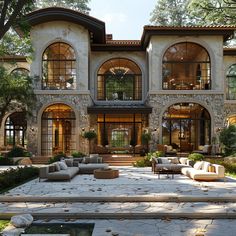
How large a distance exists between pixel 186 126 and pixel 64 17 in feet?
37.2

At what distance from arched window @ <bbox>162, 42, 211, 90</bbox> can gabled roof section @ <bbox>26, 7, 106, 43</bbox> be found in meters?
5.10

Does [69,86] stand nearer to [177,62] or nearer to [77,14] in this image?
[77,14]

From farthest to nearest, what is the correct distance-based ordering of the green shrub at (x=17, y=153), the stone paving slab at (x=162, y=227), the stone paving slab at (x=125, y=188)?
the green shrub at (x=17, y=153)
the stone paving slab at (x=125, y=188)
the stone paving slab at (x=162, y=227)

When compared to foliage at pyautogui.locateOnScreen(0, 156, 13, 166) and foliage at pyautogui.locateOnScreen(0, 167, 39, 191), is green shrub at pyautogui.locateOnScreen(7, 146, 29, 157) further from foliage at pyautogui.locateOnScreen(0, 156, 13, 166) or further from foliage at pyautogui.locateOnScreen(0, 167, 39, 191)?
foliage at pyautogui.locateOnScreen(0, 167, 39, 191)

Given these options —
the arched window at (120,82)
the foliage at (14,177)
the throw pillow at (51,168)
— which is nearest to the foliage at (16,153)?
the foliage at (14,177)

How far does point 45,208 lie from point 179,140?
18834 millimetres

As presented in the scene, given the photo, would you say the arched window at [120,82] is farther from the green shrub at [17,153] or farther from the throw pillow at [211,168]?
the throw pillow at [211,168]

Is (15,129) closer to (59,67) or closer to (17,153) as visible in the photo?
(59,67)

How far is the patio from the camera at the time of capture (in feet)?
23.6

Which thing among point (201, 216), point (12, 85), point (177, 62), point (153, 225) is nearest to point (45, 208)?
point (153, 225)

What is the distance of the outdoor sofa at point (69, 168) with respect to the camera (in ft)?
44.8

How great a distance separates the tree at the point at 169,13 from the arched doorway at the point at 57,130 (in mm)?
20815

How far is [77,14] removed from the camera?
23.5 meters

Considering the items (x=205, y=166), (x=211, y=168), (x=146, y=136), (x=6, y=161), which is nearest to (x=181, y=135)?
(x=146, y=136)
